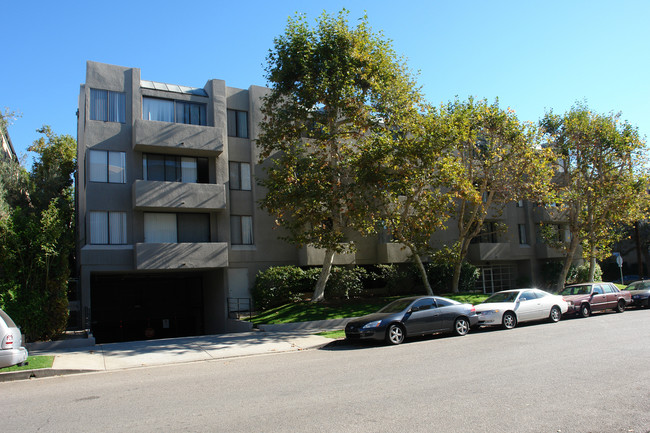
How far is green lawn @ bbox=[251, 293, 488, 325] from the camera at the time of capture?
1991 cm

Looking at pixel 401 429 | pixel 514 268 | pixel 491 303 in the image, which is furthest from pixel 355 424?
pixel 514 268

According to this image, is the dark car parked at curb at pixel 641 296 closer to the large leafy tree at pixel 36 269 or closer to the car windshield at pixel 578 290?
the car windshield at pixel 578 290

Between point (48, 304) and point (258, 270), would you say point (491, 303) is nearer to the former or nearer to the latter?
point (258, 270)

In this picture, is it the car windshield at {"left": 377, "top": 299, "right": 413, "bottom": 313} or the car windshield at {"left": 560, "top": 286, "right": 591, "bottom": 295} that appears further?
the car windshield at {"left": 560, "top": 286, "right": 591, "bottom": 295}

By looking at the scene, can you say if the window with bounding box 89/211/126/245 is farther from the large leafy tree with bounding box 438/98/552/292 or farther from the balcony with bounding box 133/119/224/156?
the large leafy tree with bounding box 438/98/552/292

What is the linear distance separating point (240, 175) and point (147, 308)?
33.0ft

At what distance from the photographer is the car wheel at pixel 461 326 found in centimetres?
1523

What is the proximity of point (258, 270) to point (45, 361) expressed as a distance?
538 inches

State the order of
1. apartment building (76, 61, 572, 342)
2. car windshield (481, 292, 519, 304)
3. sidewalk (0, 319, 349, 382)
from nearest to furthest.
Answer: sidewalk (0, 319, 349, 382) → car windshield (481, 292, 519, 304) → apartment building (76, 61, 572, 342)

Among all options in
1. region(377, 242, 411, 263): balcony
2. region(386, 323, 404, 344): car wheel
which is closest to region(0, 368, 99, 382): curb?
region(386, 323, 404, 344): car wheel

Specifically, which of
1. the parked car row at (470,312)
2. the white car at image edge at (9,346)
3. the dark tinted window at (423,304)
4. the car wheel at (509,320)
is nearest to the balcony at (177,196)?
the parked car row at (470,312)

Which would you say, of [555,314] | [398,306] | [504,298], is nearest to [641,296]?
[555,314]

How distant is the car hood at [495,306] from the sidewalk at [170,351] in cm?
497

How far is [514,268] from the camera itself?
1441 inches
